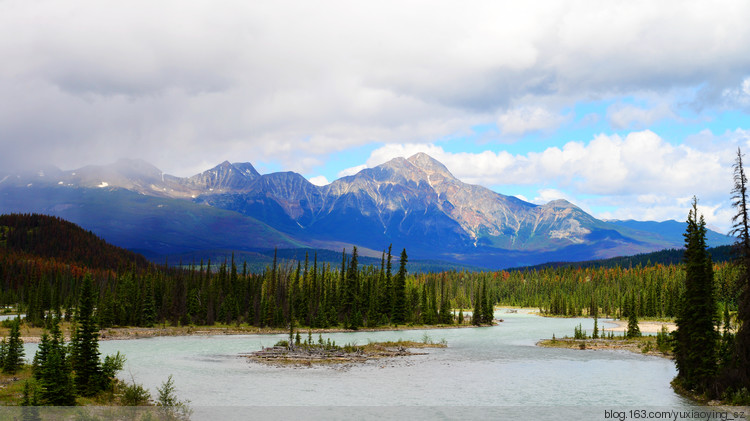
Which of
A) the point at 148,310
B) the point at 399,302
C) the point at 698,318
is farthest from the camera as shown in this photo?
the point at 399,302

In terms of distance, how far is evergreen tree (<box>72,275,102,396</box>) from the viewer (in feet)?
126

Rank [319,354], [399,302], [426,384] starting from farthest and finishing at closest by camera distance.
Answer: [399,302] < [319,354] < [426,384]

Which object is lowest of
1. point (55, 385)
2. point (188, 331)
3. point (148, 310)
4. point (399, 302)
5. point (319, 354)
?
point (188, 331)

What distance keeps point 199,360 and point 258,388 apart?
840 inches

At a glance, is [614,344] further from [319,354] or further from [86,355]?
[86,355]

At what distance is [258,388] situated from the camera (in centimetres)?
4744

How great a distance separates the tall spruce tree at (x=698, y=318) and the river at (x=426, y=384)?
2.46 metres

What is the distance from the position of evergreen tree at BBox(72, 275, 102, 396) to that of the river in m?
6.32

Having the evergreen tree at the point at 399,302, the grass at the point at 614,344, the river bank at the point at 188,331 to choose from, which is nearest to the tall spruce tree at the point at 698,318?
the grass at the point at 614,344

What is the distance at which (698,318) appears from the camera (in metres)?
43.5

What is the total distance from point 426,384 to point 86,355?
91.3 feet

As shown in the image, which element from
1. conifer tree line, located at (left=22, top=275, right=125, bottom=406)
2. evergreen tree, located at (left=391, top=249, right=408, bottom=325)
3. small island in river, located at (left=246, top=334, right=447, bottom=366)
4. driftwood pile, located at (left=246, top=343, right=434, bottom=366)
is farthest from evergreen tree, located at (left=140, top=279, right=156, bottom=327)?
conifer tree line, located at (left=22, top=275, right=125, bottom=406)

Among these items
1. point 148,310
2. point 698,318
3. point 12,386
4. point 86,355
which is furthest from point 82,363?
point 148,310

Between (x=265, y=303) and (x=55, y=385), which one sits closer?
(x=55, y=385)
